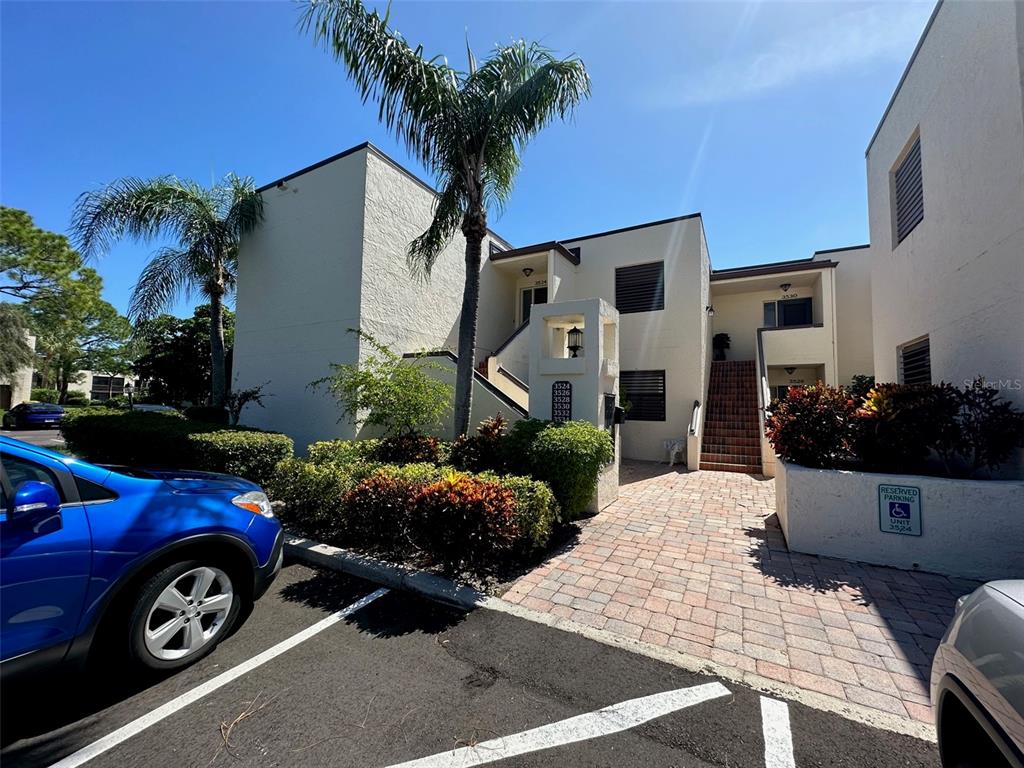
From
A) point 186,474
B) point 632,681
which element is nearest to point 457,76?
point 186,474

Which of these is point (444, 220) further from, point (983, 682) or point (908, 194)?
point (908, 194)

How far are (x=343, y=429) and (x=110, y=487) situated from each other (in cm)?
734

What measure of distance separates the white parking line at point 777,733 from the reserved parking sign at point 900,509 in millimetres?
3225

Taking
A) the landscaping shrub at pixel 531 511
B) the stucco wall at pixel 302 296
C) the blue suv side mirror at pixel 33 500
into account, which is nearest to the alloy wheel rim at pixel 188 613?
the blue suv side mirror at pixel 33 500

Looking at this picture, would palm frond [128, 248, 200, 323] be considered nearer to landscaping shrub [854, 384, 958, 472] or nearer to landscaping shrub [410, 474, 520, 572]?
landscaping shrub [410, 474, 520, 572]

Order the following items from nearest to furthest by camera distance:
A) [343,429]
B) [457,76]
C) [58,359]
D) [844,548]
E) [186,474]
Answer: [186,474]
[844,548]
[457,76]
[343,429]
[58,359]

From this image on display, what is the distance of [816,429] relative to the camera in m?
5.14

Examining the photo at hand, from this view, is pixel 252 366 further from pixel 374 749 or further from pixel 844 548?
pixel 844 548

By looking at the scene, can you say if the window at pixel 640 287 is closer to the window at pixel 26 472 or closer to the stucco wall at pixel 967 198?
the stucco wall at pixel 967 198

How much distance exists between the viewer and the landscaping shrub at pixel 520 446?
5.74 m

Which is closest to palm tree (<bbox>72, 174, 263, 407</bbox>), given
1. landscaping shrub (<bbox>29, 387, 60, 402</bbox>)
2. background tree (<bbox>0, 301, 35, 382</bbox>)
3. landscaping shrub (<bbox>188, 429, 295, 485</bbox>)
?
landscaping shrub (<bbox>188, 429, 295, 485</bbox>)

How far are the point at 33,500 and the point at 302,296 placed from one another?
937 centimetres

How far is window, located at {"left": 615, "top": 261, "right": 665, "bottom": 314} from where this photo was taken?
1214cm

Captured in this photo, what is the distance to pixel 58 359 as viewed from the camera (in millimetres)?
32281
